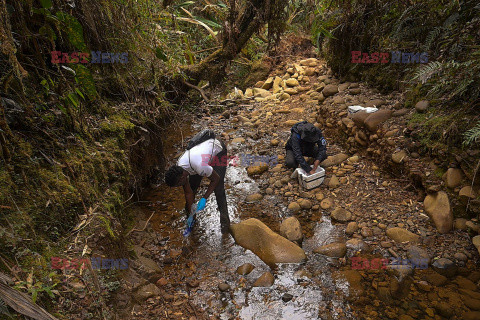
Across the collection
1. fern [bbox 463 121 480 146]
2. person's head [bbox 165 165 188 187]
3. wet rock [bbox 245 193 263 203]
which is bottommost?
wet rock [bbox 245 193 263 203]

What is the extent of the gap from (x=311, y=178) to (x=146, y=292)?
8.67 ft

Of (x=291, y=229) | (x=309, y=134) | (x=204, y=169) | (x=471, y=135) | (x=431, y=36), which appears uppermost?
(x=431, y=36)

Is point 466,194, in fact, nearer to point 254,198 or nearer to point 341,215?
point 341,215

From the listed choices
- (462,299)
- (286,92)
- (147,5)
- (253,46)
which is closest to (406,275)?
(462,299)

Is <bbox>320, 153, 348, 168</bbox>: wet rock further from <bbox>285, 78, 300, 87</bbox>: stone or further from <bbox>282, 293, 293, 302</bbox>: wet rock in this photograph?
<bbox>285, 78, 300, 87</bbox>: stone

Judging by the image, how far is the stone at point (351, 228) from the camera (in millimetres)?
3421

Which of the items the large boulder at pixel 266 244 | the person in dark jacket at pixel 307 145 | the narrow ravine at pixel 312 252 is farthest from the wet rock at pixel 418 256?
the person in dark jacket at pixel 307 145

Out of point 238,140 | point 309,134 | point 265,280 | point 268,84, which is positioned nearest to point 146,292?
point 265,280

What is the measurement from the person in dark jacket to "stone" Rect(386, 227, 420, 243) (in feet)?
4.42

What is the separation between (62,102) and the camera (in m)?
2.63

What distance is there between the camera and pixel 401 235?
10.4ft

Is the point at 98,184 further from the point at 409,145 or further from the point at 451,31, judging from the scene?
the point at 451,31

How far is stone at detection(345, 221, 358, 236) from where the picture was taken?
342 centimetres

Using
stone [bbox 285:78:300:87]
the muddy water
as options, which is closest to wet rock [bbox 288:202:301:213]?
the muddy water
